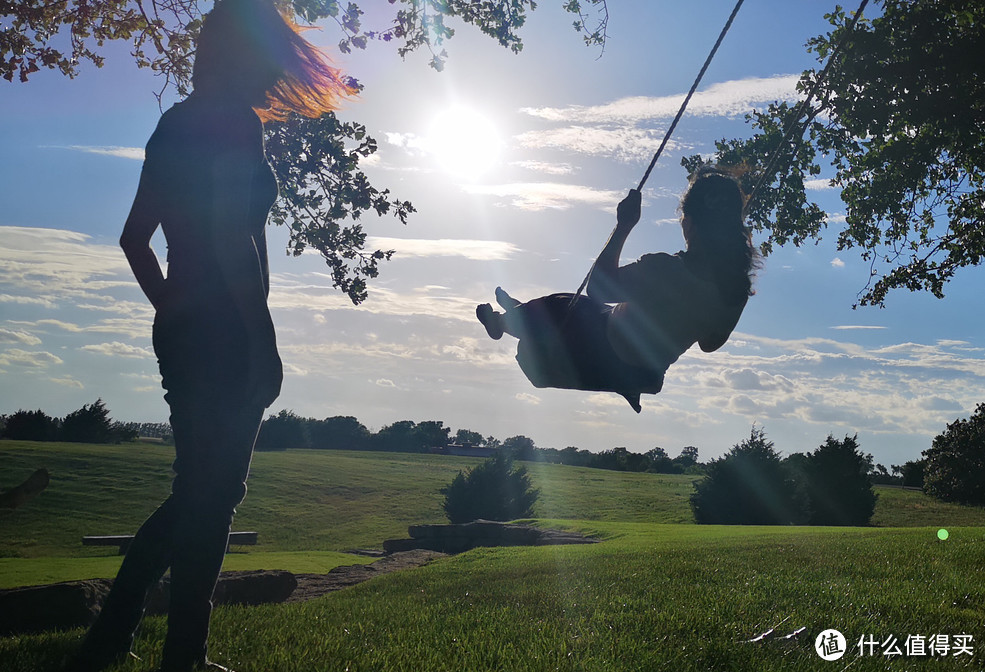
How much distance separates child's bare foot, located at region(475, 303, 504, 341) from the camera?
4.75 metres

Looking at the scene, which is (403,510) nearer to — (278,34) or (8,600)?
(8,600)

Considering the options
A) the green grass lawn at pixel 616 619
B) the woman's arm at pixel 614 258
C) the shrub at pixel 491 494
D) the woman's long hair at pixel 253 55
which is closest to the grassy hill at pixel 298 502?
the shrub at pixel 491 494

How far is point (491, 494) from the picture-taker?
109 ft

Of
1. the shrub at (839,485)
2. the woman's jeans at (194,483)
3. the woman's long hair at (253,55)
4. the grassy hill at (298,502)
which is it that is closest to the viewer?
the woman's jeans at (194,483)

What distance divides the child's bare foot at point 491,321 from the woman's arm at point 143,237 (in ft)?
6.87

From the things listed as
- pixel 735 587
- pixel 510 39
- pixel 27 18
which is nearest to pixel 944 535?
pixel 735 587

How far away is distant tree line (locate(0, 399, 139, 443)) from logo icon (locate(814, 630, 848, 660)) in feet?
206

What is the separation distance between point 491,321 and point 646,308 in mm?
1099

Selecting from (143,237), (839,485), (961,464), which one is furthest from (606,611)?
(961,464)

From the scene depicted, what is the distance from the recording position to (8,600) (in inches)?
253

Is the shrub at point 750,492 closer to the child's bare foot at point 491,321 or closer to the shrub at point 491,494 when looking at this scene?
the shrub at point 491,494

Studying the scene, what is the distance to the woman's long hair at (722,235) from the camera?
4.17 meters

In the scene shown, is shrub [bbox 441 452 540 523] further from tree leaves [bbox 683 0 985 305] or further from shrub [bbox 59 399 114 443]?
shrub [bbox 59 399 114 443]

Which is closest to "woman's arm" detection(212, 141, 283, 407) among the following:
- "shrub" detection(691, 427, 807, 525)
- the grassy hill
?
the grassy hill
